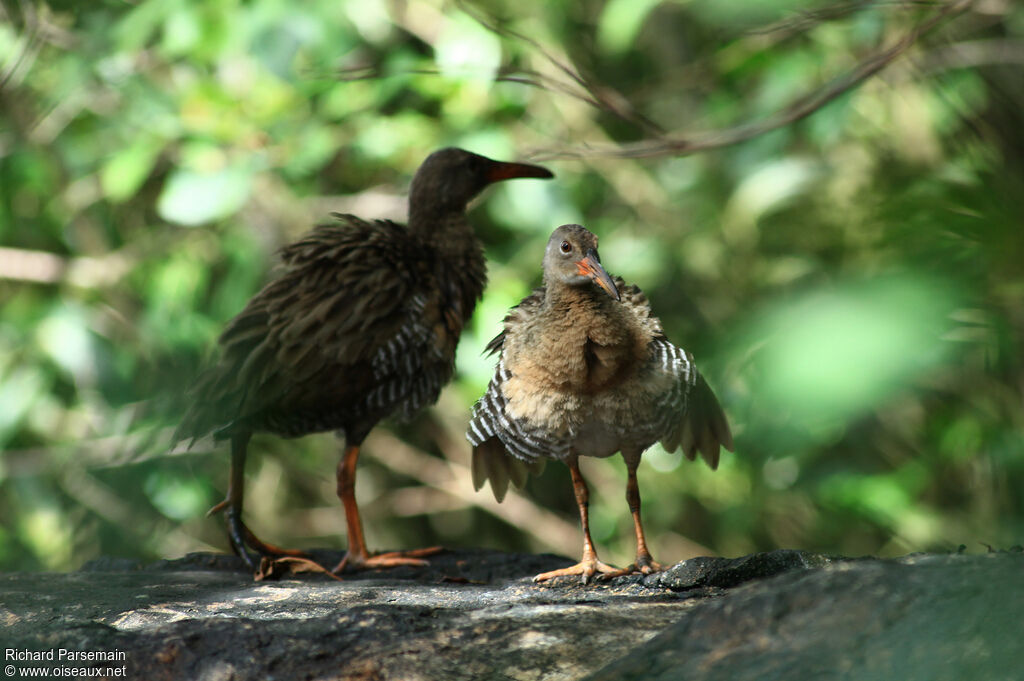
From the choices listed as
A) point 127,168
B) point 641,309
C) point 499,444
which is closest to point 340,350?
point 499,444

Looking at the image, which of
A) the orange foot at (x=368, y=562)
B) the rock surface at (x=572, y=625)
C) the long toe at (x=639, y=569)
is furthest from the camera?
the orange foot at (x=368, y=562)

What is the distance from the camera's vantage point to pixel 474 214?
7.61 m

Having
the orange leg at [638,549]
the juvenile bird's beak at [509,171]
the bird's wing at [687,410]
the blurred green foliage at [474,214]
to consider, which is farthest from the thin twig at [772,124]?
the juvenile bird's beak at [509,171]

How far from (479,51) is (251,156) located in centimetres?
142

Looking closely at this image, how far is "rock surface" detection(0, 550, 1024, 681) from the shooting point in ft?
A: 6.25

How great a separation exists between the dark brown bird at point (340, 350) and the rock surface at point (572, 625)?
2.42 feet

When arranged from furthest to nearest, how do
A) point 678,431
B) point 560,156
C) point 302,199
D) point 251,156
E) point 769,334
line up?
point 302,199
point 251,156
point 678,431
point 560,156
point 769,334

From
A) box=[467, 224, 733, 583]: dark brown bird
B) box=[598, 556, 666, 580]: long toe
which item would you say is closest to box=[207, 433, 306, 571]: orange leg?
box=[467, 224, 733, 583]: dark brown bird

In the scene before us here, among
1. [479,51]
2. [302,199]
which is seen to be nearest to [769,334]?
[479,51]

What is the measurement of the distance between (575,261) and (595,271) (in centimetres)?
10

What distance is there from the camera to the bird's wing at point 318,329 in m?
4.57

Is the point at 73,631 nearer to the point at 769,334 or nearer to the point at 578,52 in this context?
the point at 769,334

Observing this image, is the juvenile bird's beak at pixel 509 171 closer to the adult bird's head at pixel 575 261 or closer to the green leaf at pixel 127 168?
the adult bird's head at pixel 575 261

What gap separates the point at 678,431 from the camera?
428cm
